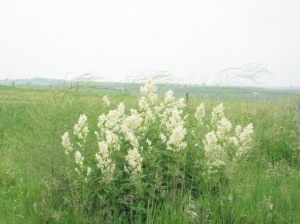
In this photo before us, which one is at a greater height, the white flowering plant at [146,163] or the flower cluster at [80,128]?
the flower cluster at [80,128]

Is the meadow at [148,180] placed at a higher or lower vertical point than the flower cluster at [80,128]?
lower

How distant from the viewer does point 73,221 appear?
409 cm

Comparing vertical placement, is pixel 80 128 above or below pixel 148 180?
above

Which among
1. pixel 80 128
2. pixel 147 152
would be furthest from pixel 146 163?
pixel 80 128

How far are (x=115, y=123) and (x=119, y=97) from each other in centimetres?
357

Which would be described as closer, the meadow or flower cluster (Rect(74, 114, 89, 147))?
the meadow

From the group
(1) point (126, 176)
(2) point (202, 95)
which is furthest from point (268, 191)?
(2) point (202, 95)

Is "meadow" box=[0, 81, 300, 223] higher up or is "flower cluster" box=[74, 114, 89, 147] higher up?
"flower cluster" box=[74, 114, 89, 147]

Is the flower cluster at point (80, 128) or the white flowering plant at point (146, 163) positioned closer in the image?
the white flowering plant at point (146, 163)

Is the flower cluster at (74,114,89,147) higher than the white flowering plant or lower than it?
higher

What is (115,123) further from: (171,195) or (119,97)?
(119,97)

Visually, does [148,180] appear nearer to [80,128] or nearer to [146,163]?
[146,163]

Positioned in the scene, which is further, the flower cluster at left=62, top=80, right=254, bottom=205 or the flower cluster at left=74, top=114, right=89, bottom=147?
the flower cluster at left=74, top=114, right=89, bottom=147

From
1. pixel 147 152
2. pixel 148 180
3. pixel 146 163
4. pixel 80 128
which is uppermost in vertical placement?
pixel 80 128
